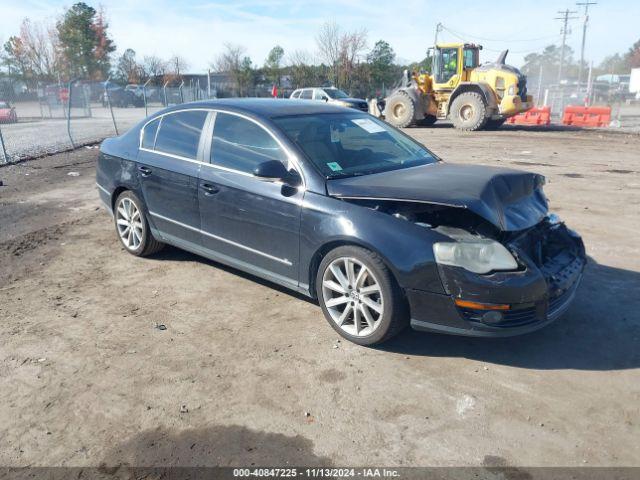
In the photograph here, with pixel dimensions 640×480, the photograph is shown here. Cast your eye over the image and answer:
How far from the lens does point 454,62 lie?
20531 millimetres

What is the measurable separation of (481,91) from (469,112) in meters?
1.01

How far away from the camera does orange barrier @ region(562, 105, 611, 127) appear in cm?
2270

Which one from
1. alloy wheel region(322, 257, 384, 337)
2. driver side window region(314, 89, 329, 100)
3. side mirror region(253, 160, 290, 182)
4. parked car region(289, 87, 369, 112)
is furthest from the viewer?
driver side window region(314, 89, 329, 100)

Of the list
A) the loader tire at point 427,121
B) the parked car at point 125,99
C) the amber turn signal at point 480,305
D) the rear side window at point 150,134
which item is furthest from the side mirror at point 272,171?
the parked car at point 125,99

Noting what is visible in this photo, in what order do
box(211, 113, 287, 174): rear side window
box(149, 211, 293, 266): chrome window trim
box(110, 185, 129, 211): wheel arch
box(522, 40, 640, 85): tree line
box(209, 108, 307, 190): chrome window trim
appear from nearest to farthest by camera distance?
box(209, 108, 307, 190): chrome window trim < box(149, 211, 293, 266): chrome window trim < box(211, 113, 287, 174): rear side window < box(110, 185, 129, 211): wheel arch < box(522, 40, 640, 85): tree line

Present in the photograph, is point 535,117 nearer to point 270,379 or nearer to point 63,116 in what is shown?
point 270,379

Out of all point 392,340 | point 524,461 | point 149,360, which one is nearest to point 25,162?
point 149,360

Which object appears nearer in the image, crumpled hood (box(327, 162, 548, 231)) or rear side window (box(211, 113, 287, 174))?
crumpled hood (box(327, 162, 548, 231))

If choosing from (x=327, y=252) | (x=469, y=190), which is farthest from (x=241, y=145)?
(x=469, y=190)

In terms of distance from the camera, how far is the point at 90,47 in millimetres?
57781

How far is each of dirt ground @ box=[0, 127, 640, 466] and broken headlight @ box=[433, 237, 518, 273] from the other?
2.25 ft

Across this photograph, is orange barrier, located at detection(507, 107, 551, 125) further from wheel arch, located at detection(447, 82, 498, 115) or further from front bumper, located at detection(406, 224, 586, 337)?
front bumper, located at detection(406, 224, 586, 337)

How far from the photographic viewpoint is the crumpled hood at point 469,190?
11.0 ft

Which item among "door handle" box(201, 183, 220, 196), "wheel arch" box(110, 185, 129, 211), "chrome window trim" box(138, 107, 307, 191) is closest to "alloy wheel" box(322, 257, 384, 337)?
"chrome window trim" box(138, 107, 307, 191)
